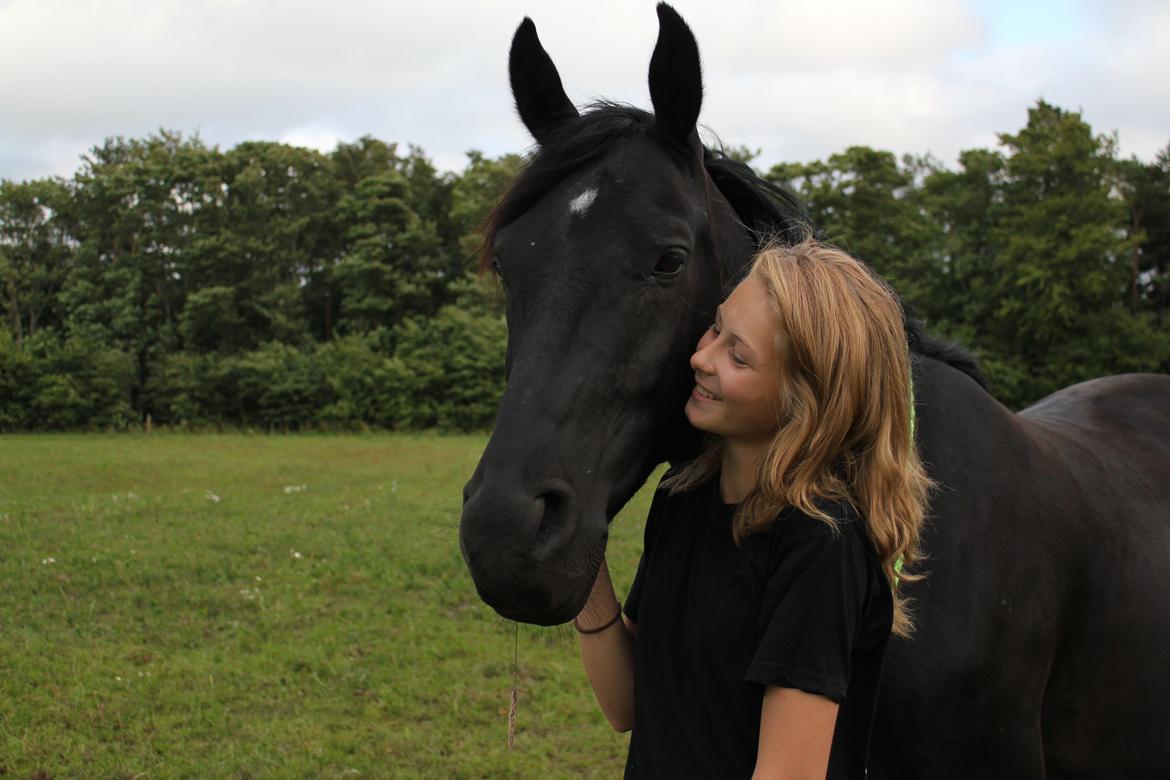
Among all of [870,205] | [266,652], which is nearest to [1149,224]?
[870,205]

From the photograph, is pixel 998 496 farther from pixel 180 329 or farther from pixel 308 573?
pixel 180 329

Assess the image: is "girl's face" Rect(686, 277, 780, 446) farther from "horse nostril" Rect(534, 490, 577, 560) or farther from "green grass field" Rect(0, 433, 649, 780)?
"green grass field" Rect(0, 433, 649, 780)

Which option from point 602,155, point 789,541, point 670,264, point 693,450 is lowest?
point 789,541

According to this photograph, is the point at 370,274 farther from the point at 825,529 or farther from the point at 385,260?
the point at 825,529

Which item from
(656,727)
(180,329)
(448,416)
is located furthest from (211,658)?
(180,329)

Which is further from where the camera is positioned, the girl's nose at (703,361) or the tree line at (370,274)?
the tree line at (370,274)

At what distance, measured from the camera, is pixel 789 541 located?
1479 mm

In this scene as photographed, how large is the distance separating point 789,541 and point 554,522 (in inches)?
15.3

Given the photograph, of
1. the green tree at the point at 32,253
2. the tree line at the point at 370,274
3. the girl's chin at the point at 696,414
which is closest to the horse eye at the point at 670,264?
the girl's chin at the point at 696,414

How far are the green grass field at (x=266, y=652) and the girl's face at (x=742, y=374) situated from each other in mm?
976

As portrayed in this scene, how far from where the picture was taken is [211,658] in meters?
6.17

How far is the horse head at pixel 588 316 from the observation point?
1.45 meters

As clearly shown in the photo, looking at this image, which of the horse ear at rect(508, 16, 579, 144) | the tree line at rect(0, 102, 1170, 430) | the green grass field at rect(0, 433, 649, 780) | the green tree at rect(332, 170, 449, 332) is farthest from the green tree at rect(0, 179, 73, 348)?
the horse ear at rect(508, 16, 579, 144)

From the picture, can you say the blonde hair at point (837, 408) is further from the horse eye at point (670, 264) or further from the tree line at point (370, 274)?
the tree line at point (370, 274)
